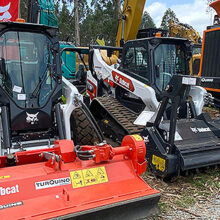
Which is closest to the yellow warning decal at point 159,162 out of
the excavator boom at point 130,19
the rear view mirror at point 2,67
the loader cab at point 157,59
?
the loader cab at point 157,59

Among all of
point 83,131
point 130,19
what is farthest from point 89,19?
point 83,131

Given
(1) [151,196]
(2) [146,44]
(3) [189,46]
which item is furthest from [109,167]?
(3) [189,46]

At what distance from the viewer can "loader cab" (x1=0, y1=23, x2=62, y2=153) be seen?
410 cm

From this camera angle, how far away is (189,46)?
5.63 m

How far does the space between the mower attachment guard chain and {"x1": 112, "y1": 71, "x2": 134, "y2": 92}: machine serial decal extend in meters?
1.31

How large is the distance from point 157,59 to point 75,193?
129 inches

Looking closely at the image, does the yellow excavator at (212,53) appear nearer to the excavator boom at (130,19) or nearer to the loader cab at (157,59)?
the excavator boom at (130,19)

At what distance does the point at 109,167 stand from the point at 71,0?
18.3m

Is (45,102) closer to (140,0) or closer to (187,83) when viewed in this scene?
(187,83)

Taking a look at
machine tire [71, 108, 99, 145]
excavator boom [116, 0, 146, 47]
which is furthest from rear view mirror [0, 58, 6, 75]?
excavator boom [116, 0, 146, 47]

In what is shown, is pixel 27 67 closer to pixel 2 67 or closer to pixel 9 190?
pixel 2 67

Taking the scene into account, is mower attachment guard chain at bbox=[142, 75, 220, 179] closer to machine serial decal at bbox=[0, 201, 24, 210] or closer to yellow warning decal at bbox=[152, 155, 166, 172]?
yellow warning decal at bbox=[152, 155, 166, 172]

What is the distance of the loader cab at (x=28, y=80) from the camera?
4.10 m

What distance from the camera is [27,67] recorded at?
4.29 metres
